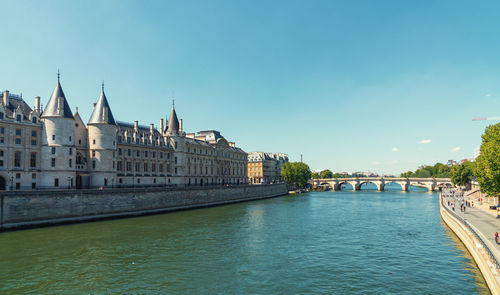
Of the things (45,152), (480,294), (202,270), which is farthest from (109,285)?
(45,152)

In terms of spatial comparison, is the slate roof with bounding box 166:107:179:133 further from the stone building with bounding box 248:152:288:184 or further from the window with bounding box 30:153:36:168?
the stone building with bounding box 248:152:288:184

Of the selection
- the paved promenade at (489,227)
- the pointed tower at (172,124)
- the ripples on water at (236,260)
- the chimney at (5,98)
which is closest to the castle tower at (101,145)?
the chimney at (5,98)

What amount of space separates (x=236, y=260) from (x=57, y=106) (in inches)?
1549

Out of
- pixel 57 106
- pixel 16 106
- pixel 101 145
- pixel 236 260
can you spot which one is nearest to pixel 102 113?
pixel 101 145

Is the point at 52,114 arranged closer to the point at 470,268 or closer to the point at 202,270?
the point at 202,270

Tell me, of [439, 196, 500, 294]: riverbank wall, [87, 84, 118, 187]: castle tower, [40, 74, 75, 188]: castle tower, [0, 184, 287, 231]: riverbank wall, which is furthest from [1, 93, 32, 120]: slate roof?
[439, 196, 500, 294]: riverbank wall

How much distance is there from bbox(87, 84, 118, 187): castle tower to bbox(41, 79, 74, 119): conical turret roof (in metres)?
6.07

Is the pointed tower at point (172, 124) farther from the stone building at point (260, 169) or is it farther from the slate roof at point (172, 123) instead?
the stone building at point (260, 169)

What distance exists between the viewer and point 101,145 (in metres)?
54.7

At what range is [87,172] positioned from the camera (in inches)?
2137

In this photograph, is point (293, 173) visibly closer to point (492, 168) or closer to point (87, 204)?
point (492, 168)

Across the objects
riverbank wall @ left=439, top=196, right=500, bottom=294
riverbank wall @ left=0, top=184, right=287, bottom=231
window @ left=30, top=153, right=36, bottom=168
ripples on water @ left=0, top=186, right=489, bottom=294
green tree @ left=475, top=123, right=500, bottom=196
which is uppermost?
window @ left=30, top=153, right=36, bottom=168

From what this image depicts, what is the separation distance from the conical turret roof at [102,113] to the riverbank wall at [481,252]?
53.7 metres

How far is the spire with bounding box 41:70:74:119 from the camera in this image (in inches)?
1871
